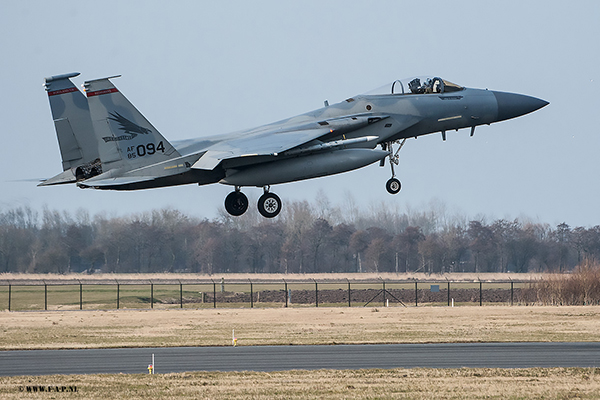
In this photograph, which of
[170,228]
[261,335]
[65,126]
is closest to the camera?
[65,126]

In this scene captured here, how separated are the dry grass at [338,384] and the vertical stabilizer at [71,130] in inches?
331

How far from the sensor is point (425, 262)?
89.5 metres

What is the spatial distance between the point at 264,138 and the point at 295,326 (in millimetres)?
17818

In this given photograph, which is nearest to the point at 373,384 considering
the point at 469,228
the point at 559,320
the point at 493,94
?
the point at 493,94

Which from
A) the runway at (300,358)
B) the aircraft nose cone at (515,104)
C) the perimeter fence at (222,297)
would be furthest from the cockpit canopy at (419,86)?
the perimeter fence at (222,297)

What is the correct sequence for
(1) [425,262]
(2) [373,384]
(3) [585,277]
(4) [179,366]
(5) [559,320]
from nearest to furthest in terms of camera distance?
(2) [373,384] → (4) [179,366] → (5) [559,320] → (3) [585,277] → (1) [425,262]

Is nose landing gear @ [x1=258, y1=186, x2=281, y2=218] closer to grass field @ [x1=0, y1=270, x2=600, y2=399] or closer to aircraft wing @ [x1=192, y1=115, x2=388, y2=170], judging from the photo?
aircraft wing @ [x1=192, y1=115, x2=388, y2=170]

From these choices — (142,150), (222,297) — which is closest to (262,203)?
(142,150)

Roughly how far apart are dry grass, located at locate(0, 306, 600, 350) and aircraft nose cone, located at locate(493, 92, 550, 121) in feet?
32.0

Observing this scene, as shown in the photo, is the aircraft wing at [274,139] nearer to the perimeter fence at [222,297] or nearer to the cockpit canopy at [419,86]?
the cockpit canopy at [419,86]

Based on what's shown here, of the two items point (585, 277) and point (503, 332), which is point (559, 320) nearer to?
point (503, 332)

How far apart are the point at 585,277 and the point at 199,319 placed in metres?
26.9

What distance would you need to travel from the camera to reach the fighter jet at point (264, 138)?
24.2m

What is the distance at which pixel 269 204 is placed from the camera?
974 inches
